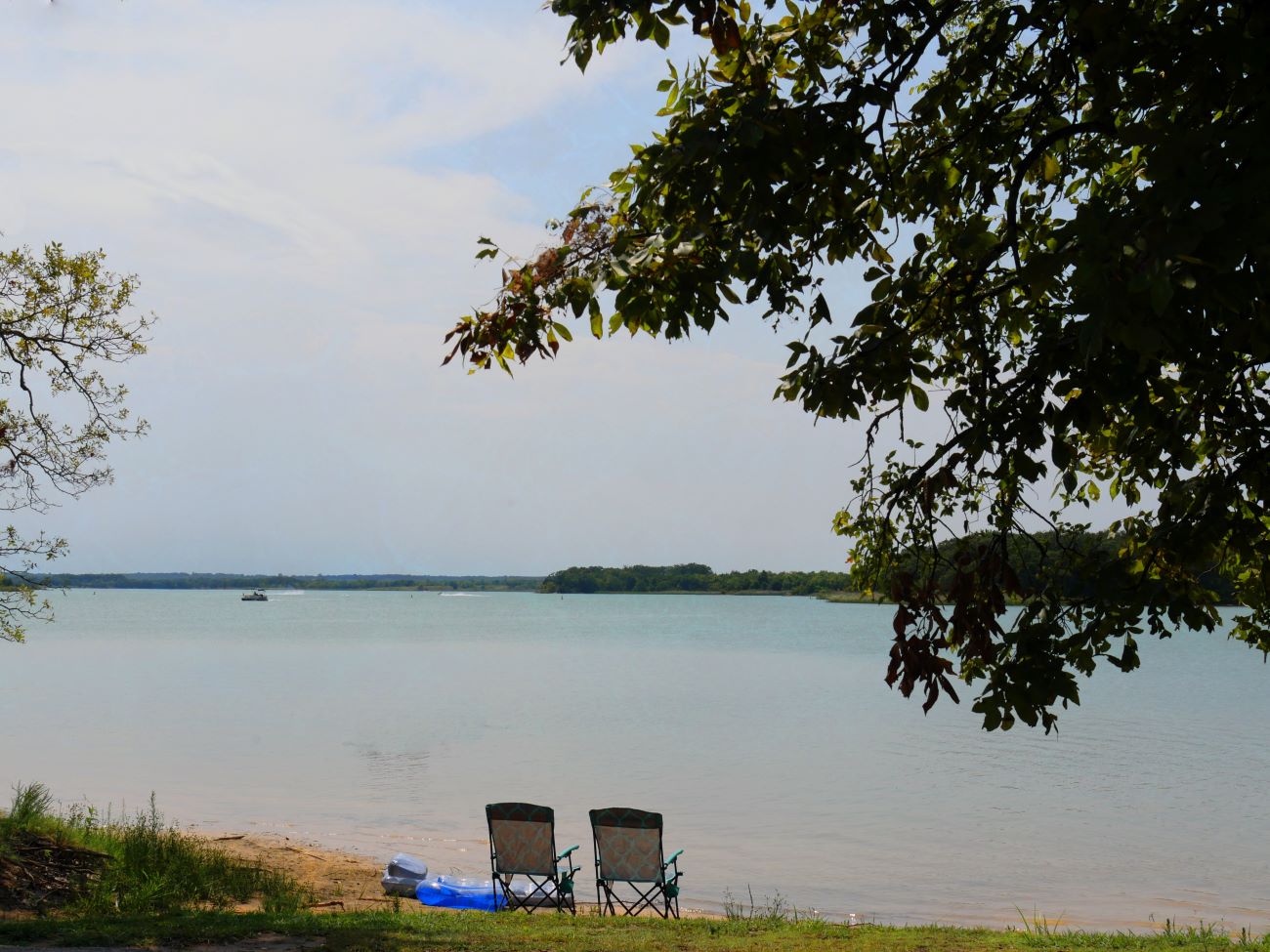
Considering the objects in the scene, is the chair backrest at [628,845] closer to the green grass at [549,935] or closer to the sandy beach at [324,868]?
the sandy beach at [324,868]

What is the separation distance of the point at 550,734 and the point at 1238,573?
19.9 metres

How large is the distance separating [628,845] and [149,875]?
3550 millimetres

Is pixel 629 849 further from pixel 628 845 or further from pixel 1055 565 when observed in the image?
pixel 1055 565

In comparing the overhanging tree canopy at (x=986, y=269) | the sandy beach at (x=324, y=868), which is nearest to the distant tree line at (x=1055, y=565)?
the overhanging tree canopy at (x=986, y=269)

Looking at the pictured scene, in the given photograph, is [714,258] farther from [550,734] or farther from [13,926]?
[550,734]

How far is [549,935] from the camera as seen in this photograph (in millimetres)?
6461

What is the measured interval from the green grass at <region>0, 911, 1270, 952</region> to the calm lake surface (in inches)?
139

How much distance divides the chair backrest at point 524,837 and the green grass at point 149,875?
5.19 feet

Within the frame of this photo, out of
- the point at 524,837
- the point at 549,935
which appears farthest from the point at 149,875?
the point at 549,935

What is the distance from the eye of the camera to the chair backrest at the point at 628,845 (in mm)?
8430

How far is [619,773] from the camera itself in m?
18.9

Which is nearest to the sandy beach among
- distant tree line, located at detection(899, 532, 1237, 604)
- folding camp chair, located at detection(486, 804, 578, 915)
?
folding camp chair, located at detection(486, 804, 578, 915)

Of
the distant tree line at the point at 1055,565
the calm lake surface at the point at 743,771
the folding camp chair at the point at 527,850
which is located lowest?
the calm lake surface at the point at 743,771

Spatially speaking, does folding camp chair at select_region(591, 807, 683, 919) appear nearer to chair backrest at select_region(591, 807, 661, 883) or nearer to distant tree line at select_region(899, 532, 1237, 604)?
chair backrest at select_region(591, 807, 661, 883)
